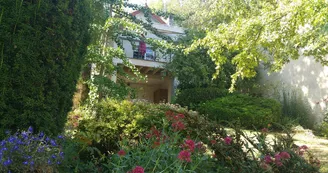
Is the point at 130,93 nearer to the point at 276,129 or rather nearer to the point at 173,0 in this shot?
the point at 276,129

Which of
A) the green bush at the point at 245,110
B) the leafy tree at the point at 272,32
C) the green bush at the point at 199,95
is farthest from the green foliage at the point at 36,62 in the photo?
the green bush at the point at 199,95

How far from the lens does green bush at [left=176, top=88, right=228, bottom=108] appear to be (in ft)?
41.3

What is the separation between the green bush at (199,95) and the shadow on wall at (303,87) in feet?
8.73

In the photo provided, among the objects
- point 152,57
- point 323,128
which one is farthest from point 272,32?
point 152,57

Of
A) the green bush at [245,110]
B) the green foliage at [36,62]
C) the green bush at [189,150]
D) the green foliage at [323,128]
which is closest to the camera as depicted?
the green bush at [189,150]

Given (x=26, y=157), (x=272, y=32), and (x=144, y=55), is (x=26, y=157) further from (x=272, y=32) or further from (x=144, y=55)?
(x=144, y=55)

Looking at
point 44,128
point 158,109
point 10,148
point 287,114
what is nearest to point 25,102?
point 44,128

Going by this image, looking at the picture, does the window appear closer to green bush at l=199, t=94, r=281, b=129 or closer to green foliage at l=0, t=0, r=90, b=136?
green bush at l=199, t=94, r=281, b=129

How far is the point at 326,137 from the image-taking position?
9.41 meters

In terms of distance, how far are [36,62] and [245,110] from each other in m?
9.11

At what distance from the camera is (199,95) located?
41.7 feet

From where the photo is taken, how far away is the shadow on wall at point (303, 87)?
37.0ft

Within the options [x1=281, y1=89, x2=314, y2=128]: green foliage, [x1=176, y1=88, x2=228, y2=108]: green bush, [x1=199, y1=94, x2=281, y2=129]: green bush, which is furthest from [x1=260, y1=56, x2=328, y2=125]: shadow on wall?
[x1=176, y1=88, x2=228, y2=108]: green bush

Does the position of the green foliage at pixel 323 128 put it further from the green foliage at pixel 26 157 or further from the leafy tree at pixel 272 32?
the green foliage at pixel 26 157
